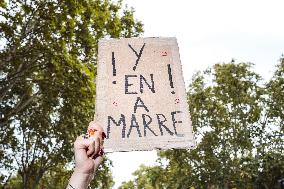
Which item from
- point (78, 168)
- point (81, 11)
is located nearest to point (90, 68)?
point (81, 11)

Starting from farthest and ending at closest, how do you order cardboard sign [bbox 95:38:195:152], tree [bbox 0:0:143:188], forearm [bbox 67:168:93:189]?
tree [bbox 0:0:143:188] → cardboard sign [bbox 95:38:195:152] → forearm [bbox 67:168:93:189]

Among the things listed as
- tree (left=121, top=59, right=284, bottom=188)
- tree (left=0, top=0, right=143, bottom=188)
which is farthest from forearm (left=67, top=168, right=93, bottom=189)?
tree (left=121, top=59, right=284, bottom=188)

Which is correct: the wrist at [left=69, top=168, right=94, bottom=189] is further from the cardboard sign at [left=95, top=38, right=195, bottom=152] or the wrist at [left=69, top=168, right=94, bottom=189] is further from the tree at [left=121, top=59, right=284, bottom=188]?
the tree at [left=121, top=59, right=284, bottom=188]

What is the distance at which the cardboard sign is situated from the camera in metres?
2.67

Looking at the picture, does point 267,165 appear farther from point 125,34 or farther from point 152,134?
point 152,134

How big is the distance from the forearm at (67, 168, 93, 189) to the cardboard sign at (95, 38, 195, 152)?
71 centimetres

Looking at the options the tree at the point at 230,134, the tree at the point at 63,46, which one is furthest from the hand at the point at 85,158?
the tree at the point at 230,134

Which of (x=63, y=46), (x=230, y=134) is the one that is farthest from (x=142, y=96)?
(x=230, y=134)

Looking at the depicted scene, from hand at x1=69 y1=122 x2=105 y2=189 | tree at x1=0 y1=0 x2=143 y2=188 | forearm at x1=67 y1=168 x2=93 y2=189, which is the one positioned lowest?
forearm at x1=67 y1=168 x2=93 y2=189

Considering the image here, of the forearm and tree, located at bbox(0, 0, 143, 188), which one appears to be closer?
the forearm

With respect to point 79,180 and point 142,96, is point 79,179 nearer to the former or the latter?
point 79,180

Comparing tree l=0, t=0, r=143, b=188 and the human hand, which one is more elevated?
tree l=0, t=0, r=143, b=188

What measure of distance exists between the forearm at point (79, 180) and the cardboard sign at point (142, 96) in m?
0.71

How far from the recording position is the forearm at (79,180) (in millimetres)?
1794
